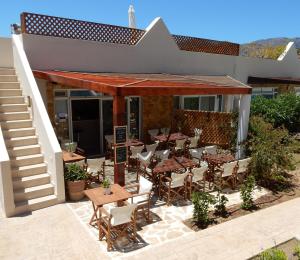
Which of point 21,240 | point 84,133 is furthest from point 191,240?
point 84,133

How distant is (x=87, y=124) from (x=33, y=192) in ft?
19.0

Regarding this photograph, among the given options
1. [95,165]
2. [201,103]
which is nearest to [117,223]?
[95,165]

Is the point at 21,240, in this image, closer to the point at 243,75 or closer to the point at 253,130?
the point at 253,130

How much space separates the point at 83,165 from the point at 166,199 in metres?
3.16

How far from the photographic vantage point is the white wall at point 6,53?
13.3m

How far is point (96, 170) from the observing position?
39.5 ft

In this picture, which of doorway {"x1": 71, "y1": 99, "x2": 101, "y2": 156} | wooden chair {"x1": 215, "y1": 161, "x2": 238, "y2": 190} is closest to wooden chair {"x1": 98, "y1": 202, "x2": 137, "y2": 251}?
wooden chair {"x1": 215, "y1": 161, "x2": 238, "y2": 190}

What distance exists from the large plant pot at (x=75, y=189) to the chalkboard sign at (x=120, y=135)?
6.23 ft

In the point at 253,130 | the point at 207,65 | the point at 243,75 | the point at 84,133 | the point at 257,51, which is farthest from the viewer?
the point at 257,51

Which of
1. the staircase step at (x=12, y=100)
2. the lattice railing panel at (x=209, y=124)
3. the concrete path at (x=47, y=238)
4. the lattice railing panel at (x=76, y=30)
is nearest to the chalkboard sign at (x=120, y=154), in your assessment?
the concrete path at (x=47, y=238)

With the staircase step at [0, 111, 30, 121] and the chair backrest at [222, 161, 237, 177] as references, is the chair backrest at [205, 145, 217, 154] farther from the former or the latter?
the staircase step at [0, 111, 30, 121]

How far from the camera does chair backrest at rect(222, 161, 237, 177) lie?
10.1m

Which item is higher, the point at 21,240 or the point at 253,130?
the point at 253,130

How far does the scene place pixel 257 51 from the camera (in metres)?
31.4
